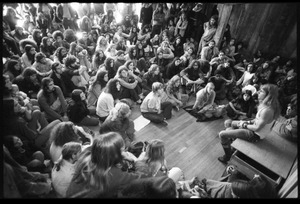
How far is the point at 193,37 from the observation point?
7086mm

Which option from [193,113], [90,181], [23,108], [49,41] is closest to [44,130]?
[23,108]

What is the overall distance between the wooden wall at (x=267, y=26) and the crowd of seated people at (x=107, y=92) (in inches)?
12.5

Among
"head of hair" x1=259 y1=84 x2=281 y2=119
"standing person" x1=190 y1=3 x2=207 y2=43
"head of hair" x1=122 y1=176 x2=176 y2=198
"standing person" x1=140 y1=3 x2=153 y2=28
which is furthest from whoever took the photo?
"standing person" x1=140 y1=3 x2=153 y2=28

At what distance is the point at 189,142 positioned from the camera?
415 centimetres

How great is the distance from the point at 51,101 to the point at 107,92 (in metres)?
1.07

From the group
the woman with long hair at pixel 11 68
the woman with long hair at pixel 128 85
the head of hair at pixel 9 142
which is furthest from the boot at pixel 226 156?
the woman with long hair at pixel 11 68

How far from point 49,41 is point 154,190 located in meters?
4.84

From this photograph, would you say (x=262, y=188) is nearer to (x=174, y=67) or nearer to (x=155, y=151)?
(x=155, y=151)

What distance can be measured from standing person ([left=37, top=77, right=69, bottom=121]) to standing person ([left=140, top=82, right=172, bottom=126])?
168 cm

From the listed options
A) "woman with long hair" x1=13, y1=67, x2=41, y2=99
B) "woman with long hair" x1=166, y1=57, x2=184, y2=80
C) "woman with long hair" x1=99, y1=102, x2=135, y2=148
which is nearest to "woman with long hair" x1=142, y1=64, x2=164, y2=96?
"woman with long hair" x1=166, y1=57, x2=184, y2=80

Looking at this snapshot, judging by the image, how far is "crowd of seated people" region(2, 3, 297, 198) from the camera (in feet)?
7.68

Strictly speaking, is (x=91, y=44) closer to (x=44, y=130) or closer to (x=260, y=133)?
(x=44, y=130)

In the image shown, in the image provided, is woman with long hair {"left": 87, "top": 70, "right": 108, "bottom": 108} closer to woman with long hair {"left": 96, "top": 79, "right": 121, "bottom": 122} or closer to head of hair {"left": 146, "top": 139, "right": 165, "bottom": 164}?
woman with long hair {"left": 96, "top": 79, "right": 121, "bottom": 122}

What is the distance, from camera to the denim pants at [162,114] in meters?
4.35
